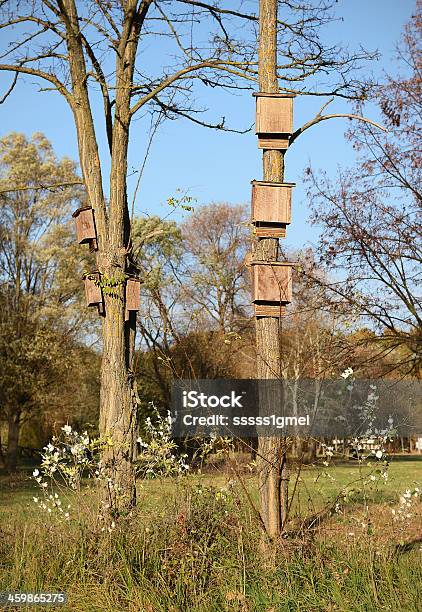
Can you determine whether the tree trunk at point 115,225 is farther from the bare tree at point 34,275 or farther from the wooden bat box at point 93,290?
the bare tree at point 34,275

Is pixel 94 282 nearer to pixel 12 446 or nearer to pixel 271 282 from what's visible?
pixel 271 282

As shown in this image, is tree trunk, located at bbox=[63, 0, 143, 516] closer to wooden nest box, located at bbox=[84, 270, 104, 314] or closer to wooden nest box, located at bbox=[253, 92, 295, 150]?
wooden nest box, located at bbox=[84, 270, 104, 314]

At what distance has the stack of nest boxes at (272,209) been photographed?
536 cm

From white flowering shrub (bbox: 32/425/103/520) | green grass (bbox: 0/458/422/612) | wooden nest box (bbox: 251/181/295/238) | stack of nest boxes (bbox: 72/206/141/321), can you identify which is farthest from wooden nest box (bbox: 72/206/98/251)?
green grass (bbox: 0/458/422/612)

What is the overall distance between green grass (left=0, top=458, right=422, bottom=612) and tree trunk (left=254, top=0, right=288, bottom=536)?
19cm

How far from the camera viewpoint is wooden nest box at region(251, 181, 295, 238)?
5.45 m

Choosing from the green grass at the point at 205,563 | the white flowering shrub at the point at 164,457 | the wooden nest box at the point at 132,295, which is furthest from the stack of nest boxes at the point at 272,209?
the wooden nest box at the point at 132,295

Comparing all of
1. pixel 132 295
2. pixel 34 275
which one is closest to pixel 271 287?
pixel 132 295

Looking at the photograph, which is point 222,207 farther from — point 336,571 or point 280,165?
point 336,571

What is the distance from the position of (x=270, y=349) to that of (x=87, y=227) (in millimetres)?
3201

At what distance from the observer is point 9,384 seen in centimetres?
2084

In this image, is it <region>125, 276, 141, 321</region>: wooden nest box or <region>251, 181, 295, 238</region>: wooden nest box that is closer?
<region>251, 181, 295, 238</region>: wooden nest box

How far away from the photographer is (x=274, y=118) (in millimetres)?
5539

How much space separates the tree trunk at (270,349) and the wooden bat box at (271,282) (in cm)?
12
